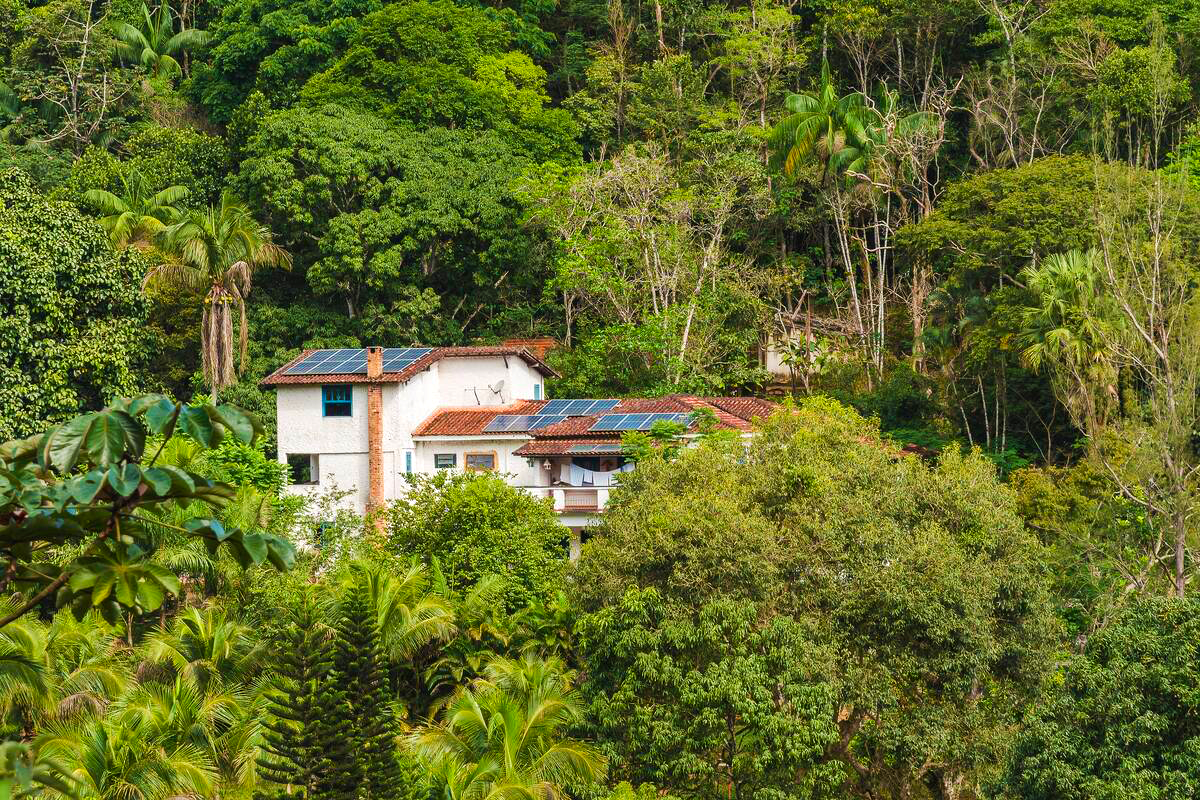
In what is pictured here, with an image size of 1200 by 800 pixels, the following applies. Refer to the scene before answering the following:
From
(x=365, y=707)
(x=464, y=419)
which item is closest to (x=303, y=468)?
(x=464, y=419)

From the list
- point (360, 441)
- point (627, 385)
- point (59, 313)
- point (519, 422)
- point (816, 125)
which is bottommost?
point (360, 441)

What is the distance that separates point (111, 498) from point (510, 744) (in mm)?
15678

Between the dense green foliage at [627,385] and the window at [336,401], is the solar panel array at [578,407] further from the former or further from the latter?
the window at [336,401]

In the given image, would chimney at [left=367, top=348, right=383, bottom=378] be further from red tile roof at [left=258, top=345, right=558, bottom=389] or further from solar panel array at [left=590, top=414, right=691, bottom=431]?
solar panel array at [left=590, top=414, right=691, bottom=431]

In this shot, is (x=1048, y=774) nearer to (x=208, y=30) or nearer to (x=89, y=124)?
(x=89, y=124)

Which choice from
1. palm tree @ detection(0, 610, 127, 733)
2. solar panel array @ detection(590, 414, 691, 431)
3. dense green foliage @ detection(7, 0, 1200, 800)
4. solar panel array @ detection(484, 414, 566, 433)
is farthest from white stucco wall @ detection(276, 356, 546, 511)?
palm tree @ detection(0, 610, 127, 733)

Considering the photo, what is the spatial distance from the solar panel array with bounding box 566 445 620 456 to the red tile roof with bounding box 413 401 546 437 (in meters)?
3.97

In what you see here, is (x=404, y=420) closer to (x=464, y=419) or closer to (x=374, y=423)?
(x=374, y=423)

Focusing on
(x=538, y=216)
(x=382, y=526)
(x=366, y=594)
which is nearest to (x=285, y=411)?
(x=382, y=526)

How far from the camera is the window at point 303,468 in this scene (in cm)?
3756

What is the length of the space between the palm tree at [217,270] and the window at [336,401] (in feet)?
10.5

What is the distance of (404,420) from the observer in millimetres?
37344

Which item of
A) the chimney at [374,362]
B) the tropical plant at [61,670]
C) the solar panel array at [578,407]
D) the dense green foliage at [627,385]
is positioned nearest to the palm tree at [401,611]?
the dense green foliage at [627,385]

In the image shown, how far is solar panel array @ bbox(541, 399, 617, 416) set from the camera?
36.4m
